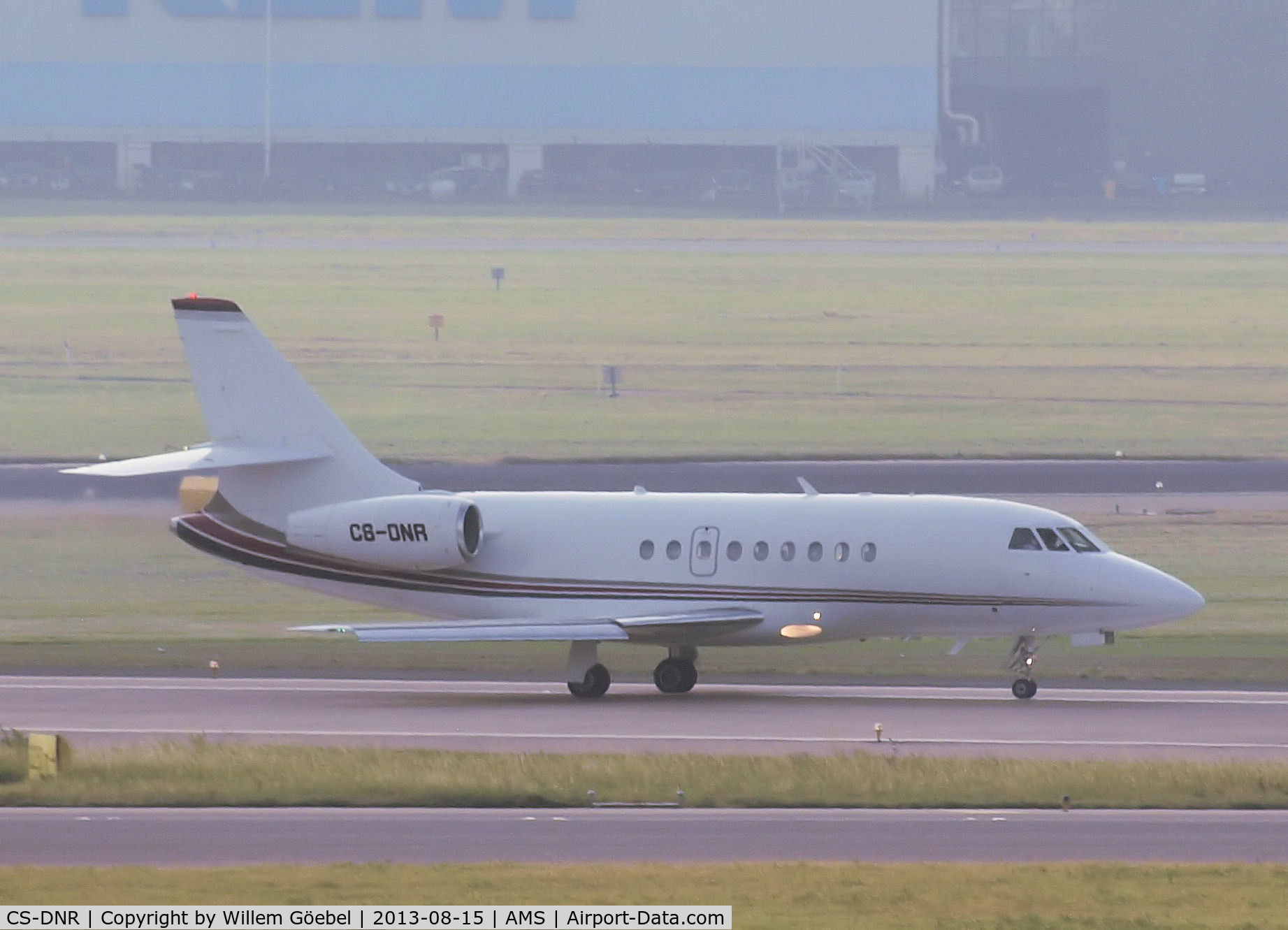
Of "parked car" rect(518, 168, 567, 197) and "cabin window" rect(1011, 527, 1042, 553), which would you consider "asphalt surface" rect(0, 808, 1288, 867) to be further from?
"parked car" rect(518, 168, 567, 197)

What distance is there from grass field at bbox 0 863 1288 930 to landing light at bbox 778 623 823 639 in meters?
14.2

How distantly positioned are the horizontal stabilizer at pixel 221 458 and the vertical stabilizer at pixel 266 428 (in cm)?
4

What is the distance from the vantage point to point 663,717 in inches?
1176

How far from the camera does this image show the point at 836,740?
26797mm

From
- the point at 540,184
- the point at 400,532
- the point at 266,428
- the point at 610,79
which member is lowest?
the point at 400,532

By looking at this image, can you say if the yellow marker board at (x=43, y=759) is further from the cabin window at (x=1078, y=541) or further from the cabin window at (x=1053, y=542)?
the cabin window at (x=1078, y=541)

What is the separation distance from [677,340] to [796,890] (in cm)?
7018

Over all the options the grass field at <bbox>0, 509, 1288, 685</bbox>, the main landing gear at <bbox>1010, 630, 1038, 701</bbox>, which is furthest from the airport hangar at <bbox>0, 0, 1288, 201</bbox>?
the main landing gear at <bbox>1010, 630, 1038, 701</bbox>

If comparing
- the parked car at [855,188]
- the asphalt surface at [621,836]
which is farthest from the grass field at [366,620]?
the parked car at [855,188]

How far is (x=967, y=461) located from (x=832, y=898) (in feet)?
146

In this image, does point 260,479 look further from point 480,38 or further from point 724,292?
point 480,38

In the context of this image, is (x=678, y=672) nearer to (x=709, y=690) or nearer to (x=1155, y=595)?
(x=709, y=690)

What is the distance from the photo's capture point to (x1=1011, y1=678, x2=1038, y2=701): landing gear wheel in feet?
103

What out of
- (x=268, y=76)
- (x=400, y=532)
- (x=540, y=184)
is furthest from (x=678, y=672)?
(x=540, y=184)
